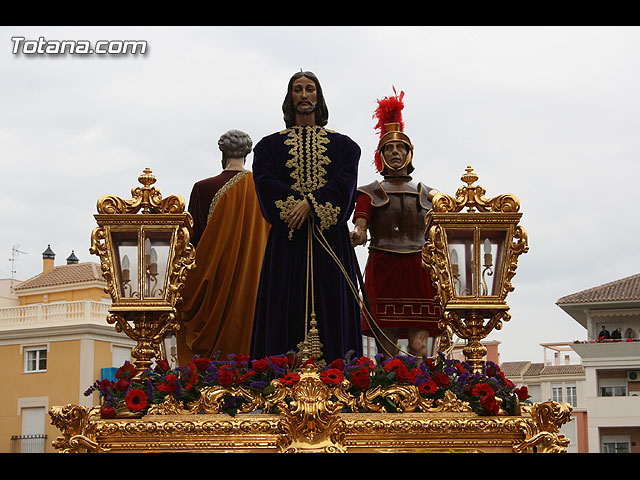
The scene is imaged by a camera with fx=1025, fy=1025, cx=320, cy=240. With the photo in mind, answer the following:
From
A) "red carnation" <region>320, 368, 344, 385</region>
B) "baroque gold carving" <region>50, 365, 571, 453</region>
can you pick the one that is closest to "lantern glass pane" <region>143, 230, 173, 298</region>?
"baroque gold carving" <region>50, 365, 571, 453</region>

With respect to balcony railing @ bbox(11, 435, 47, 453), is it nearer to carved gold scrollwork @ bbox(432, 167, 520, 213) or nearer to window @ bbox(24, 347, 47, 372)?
window @ bbox(24, 347, 47, 372)

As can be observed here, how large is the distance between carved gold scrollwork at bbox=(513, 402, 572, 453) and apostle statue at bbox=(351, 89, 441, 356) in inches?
72.4

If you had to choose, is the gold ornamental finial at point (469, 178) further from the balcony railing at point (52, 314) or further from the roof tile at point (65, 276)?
the roof tile at point (65, 276)

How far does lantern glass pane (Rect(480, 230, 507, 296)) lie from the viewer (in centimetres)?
685

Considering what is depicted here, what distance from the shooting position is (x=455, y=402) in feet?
20.2

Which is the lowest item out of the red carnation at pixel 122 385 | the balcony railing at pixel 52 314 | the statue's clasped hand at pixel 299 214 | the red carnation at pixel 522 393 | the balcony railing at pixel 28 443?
the balcony railing at pixel 28 443

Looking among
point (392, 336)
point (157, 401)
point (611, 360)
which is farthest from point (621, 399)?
point (157, 401)

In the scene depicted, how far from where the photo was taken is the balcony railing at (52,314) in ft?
92.0

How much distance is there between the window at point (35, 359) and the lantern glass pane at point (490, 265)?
2381cm

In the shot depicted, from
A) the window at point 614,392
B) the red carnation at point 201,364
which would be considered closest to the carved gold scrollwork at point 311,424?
the red carnation at point 201,364

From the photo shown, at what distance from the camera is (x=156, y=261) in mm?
7035
